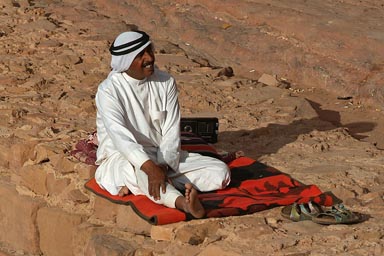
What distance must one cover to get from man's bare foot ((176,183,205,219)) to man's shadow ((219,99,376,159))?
1.46m

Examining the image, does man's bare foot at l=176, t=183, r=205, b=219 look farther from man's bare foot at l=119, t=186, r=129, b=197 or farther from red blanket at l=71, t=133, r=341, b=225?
man's bare foot at l=119, t=186, r=129, b=197

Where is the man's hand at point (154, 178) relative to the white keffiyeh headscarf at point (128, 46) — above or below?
below

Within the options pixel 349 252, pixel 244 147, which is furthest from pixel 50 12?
pixel 349 252

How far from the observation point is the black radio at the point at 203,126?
6.68 meters

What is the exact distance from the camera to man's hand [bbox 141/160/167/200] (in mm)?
5395

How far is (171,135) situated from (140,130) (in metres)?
0.19

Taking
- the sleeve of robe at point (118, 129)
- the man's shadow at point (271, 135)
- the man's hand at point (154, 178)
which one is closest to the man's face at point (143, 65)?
the sleeve of robe at point (118, 129)

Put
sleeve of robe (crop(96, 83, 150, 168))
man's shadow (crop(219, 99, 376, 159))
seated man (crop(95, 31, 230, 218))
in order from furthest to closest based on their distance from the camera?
man's shadow (crop(219, 99, 376, 159))
seated man (crop(95, 31, 230, 218))
sleeve of robe (crop(96, 83, 150, 168))

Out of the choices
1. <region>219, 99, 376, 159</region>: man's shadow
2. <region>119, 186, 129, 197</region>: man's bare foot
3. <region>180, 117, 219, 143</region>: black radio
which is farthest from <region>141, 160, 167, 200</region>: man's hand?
<region>219, 99, 376, 159</region>: man's shadow

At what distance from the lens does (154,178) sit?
17.7ft

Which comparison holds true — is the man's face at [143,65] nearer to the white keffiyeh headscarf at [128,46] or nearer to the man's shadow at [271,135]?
the white keffiyeh headscarf at [128,46]

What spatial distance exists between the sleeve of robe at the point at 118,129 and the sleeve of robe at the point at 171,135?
215 millimetres

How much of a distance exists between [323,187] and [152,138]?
110cm

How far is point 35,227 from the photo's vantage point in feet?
21.4
